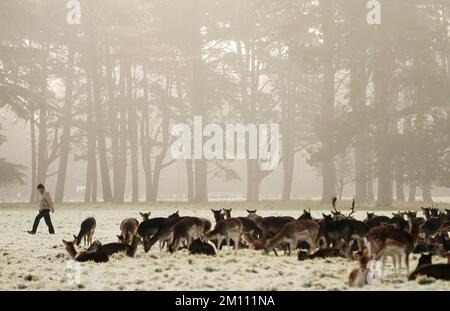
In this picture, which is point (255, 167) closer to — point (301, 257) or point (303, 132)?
point (303, 132)

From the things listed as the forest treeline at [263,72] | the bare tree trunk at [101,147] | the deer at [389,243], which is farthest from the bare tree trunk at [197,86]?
the deer at [389,243]

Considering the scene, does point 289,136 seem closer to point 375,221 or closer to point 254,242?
point 375,221

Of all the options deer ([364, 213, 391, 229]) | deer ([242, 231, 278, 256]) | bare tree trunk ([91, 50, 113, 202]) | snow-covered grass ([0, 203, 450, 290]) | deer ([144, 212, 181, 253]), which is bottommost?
snow-covered grass ([0, 203, 450, 290])

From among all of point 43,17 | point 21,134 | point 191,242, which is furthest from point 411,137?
point 21,134

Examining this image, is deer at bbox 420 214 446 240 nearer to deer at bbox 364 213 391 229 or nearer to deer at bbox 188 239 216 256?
deer at bbox 364 213 391 229

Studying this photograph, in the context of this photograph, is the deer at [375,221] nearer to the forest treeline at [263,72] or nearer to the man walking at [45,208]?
the man walking at [45,208]

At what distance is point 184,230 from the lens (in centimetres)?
1359

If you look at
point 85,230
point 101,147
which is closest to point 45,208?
point 85,230

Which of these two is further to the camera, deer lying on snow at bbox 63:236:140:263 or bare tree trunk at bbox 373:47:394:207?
bare tree trunk at bbox 373:47:394:207

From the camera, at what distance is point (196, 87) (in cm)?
4266

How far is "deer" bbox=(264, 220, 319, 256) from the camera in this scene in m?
12.9

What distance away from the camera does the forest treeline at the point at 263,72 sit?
33406mm

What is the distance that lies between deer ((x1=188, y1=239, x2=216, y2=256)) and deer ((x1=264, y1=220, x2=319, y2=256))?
3.85 feet

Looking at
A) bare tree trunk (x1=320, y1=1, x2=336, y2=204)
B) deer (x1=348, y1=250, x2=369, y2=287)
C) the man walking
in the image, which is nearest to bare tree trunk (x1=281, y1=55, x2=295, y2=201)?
bare tree trunk (x1=320, y1=1, x2=336, y2=204)
